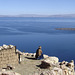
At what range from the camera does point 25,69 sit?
18.6 meters

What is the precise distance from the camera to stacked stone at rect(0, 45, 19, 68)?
19091 millimetres

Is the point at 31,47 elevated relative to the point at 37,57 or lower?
lower

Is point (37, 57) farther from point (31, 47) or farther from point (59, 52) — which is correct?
point (31, 47)

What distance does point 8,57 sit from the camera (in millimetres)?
19562

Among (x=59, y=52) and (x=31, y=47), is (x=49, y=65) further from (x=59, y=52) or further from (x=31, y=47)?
(x=31, y=47)

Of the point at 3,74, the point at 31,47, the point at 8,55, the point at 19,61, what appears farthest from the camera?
the point at 31,47

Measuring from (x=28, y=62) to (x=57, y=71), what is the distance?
17.5 ft

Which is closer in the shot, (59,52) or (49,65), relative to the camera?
(49,65)

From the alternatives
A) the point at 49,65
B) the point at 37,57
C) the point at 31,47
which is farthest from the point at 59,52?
the point at 49,65

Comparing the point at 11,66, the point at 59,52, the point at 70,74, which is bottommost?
the point at 59,52

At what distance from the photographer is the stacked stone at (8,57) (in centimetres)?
1909

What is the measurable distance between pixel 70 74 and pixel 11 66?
6846 millimetres

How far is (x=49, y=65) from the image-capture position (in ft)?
61.7

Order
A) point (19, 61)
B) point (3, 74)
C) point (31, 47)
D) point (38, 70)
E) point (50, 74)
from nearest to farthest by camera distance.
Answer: point (3, 74) → point (50, 74) → point (38, 70) → point (19, 61) → point (31, 47)
